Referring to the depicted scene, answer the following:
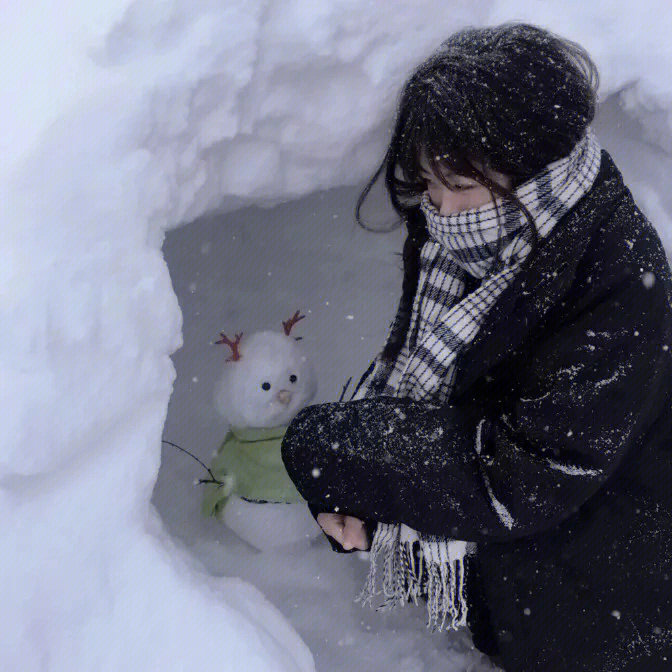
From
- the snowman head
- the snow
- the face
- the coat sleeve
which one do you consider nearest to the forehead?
the face

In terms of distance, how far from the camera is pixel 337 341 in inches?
81.7

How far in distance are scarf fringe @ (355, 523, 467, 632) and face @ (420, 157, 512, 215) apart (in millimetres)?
568

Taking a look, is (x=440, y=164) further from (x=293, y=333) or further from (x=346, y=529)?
(x=293, y=333)

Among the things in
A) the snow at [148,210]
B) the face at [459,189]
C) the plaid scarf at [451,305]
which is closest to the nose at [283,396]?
the plaid scarf at [451,305]

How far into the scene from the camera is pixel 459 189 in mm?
948

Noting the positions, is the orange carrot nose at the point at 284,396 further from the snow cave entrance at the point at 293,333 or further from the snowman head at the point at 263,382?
the snow cave entrance at the point at 293,333

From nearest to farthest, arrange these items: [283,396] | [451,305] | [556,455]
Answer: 1. [556,455]
2. [451,305]
3. [283,396]

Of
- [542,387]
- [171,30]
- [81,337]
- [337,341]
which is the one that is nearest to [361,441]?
[542,387]

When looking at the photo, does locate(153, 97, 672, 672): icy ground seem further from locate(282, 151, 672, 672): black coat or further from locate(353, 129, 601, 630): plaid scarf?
locate(282, 151, 672, 672): black coat

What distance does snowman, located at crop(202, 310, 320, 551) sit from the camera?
1.55 m

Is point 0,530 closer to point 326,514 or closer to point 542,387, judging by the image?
point 326,514

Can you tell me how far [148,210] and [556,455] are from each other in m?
0.75

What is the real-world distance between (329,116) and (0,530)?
0.93 meters

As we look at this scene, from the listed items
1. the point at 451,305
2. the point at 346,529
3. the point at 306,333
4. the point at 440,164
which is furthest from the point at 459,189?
the point at 306,333
